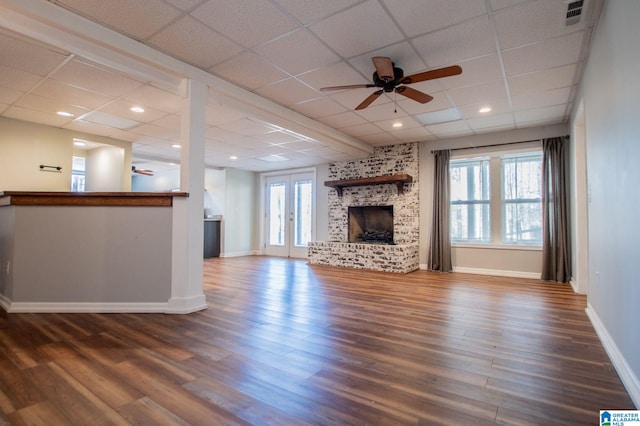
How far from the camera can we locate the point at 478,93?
161 inches

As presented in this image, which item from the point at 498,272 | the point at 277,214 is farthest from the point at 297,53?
the point at 277,214

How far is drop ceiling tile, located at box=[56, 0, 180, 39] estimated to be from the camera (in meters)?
2.44

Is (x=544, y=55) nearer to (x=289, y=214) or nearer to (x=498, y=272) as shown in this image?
(x=498, y=272)

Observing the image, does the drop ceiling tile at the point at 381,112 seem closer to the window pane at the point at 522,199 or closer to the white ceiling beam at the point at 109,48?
the white ceiling beam at the point at 109,48

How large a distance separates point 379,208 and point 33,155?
621 centimetres

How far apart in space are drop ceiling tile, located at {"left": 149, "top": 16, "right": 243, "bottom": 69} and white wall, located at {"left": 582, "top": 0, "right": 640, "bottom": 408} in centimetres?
286

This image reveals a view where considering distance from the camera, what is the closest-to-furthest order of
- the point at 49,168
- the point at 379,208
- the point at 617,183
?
the point at 617,183
the point at 49,168
the point at 379,208

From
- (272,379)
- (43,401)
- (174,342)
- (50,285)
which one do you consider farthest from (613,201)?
(50,285)

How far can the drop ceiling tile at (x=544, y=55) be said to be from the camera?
2.94m

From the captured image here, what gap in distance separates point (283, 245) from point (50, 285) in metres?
6.06

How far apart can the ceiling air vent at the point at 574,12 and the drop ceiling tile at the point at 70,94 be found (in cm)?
477

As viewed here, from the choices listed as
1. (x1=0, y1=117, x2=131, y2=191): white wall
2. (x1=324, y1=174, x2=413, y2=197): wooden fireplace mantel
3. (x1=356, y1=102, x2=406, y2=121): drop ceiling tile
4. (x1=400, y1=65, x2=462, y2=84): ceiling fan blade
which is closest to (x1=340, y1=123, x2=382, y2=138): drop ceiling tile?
(x1=356, y1=102, x2=406, y2=121): drop ceiling tile

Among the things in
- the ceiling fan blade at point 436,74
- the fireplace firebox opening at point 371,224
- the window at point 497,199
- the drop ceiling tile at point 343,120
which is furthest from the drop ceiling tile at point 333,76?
the fireplace firebox opening at point 371,224

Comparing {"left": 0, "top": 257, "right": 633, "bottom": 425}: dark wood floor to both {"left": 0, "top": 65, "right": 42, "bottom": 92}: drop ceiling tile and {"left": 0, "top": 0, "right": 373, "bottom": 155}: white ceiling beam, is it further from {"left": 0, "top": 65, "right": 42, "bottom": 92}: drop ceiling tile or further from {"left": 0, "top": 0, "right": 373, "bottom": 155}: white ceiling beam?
{"left": 0, "top": 65, "right": 42, "bottom": 92}: drop ceiling tile
